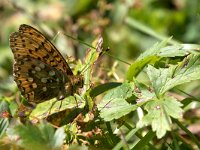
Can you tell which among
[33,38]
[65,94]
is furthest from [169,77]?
[33,38]

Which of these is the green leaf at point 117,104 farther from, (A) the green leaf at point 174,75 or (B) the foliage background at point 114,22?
(B) the foliage background at point 114,22

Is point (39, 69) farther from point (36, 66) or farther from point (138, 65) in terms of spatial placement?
point (138, 65)

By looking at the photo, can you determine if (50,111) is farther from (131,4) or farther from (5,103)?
(131,4)

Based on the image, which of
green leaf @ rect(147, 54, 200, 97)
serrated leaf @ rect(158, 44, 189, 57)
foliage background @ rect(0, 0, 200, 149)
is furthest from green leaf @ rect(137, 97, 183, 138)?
foliage background @ rect(0, 0, 200, 149)

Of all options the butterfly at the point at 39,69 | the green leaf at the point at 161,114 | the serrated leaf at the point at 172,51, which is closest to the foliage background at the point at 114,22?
the butterfly at the point at 39,69

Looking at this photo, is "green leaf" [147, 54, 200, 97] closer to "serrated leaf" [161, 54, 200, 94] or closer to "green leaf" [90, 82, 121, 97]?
"serrated leaf" [161, 54, 200, 94]

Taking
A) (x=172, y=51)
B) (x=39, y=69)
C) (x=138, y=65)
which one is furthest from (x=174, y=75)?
(x=39, y=69)
